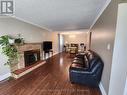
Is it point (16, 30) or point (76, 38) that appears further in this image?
point (76, 38)

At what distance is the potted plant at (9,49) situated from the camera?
3.30 m

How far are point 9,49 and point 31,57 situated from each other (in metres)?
1.73

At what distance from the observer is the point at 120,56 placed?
195 cm

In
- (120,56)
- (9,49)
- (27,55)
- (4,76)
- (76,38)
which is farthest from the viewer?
(76,38)

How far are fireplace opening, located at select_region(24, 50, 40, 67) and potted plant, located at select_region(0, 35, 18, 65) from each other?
2.94ft

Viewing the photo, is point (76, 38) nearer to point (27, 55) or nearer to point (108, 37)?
point (27, 55)

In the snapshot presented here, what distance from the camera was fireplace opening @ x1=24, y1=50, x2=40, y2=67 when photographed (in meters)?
4.61

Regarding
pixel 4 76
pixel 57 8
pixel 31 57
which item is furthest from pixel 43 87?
pixel 31 57

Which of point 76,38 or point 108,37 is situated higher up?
point 76,38

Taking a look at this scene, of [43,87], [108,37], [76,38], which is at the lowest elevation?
[43,87]

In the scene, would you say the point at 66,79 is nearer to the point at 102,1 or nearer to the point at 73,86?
the point at 73,86

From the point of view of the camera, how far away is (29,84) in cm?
307

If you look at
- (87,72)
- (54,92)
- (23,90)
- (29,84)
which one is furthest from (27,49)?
(87,72)

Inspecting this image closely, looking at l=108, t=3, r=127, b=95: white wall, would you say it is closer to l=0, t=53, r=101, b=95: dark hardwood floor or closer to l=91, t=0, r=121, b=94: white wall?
l=91, t=0, r=121, b=94: white wall
